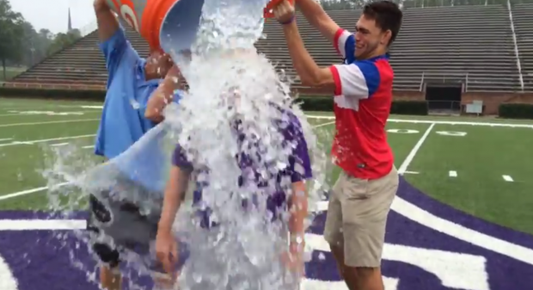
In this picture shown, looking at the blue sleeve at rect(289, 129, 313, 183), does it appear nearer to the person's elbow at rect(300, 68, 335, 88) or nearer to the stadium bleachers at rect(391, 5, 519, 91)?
the person's elbow at rect(300, 68, 335, 88)

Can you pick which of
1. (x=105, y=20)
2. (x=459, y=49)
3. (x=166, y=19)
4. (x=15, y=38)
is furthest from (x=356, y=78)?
(x=15, y=38)

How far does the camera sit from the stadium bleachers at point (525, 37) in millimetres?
32625

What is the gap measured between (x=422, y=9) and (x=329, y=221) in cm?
4520

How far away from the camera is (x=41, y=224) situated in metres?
5.62

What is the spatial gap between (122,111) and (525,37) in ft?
128

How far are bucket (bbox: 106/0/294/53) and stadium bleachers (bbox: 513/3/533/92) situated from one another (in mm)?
31229

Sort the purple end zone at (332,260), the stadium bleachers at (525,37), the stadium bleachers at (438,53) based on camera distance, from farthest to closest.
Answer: the stadium bleachers at (438,53)
the stadium bleachers at (525,37)
the purple end zone at (332,260)

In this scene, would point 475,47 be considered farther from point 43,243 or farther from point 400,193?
point 43,243

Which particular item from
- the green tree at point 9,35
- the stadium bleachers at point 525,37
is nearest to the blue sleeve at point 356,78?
the stadium bleachers at point 525,37

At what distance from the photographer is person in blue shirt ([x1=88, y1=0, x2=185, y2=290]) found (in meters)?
2.65

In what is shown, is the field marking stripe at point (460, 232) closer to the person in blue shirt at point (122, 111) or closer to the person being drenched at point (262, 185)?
the person being drenched at point (262, 185)

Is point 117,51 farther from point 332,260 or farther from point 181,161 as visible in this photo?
point 332,260

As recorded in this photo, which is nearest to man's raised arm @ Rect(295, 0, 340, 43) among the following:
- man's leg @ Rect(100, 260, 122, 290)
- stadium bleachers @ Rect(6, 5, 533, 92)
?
man's leg @ Rect(100, 260, 122, 290)

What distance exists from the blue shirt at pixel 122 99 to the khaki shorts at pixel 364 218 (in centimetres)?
111
